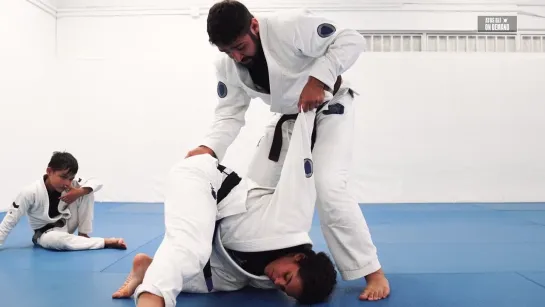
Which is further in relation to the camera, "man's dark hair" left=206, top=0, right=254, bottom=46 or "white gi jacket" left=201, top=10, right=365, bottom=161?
"white gi jacket" left=201, top=10, right=365, bottom=161

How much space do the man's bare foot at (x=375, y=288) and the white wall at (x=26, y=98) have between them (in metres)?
5.19

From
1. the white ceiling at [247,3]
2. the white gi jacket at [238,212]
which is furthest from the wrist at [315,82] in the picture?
the white ceiling at [247,3]

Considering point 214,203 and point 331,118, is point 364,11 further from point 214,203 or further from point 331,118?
point 214,203

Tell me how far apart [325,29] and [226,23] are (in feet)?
1.78

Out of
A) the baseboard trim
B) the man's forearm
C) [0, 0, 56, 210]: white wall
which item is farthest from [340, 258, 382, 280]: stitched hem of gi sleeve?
the baseboard trim

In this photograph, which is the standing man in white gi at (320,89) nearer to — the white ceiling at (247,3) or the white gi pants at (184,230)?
the white gi pants at (184,230)

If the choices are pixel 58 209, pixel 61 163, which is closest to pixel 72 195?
pixel 58 209

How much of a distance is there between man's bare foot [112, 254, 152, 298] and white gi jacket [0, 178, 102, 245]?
1.65m

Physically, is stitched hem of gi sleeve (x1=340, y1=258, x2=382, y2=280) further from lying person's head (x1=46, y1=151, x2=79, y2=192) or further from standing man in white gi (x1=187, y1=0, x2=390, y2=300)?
lying person's head (x1=46, y1=151, x2=79, y2=192)

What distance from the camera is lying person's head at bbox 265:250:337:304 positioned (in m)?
1.91

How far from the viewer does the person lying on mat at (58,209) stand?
10.9ft

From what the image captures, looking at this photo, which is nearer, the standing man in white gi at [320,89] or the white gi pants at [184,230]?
the white gi pants at [184,230]

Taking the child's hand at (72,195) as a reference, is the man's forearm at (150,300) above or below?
below

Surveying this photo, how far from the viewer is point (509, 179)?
23.0ft
